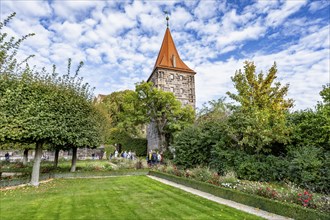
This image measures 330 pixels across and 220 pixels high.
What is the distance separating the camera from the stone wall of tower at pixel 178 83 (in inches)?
1366

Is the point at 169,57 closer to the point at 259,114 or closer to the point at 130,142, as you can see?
the point at 130,142

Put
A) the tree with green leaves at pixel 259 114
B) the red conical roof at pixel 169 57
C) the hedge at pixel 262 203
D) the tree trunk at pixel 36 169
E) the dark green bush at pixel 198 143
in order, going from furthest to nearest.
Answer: the red conical roof at pixel 169 57 → the dark green bush at pixel 198 143 → the tree with green leaves at pixel 259 114 → the tree trunk at pixel 36 169 → the hedge at pixel 262 203

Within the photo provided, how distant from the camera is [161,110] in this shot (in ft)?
96.6

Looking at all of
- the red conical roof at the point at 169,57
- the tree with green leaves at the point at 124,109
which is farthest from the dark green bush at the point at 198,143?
the red conical roof at the point at 169,57

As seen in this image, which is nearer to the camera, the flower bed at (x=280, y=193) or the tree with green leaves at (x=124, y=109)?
the flower bed at (x=280, y=193)

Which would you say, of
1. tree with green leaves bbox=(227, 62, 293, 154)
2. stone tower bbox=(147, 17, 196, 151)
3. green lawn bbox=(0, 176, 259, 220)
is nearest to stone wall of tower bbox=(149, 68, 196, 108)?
stone tower bbox=(147, 17, 196, 151)

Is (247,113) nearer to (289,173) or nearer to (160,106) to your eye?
(289,173)

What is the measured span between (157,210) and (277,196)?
408cm

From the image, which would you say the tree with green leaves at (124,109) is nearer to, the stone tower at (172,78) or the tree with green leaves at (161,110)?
the tree with green leaves at (161,110)

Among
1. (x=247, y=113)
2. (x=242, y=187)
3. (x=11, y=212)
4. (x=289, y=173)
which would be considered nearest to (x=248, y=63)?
(x=247, y=113)

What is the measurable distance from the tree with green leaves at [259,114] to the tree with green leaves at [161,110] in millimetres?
11242

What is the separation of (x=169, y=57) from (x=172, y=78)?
3957mm

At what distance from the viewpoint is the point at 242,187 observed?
9.45 m

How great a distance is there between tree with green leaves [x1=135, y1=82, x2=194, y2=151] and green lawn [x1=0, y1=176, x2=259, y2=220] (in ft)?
61.8
